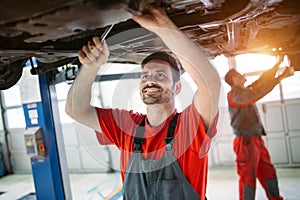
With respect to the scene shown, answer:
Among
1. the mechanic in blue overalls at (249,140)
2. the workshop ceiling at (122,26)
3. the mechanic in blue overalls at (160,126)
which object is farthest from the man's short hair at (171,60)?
the mechanic in blue overalls at (249,140)

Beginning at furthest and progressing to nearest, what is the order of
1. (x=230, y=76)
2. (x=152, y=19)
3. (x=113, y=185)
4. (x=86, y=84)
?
(x=113, y=185) → (x=230, y=76) → (x=86, y=84) → (x=152, y=19)

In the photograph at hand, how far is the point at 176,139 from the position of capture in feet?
3.77

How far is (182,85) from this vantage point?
132 cm

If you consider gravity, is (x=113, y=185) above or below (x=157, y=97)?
below

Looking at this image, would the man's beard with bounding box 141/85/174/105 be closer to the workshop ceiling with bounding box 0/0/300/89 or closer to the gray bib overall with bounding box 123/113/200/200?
the gray bib overall with bounding box 123/113/200/200

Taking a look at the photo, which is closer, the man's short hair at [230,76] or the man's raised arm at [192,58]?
the man's raised arm at [192,58]

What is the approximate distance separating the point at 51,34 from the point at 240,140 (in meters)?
2.47

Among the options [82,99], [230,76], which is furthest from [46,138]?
[230,76]

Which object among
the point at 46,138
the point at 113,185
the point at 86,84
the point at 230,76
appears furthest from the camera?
the point at 113,185

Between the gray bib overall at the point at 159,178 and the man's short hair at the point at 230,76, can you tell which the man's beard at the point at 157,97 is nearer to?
the gray bib overall at the point at 159,178

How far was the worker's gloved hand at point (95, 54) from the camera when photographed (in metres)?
1.08

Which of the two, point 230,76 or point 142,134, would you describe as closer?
point 142,134

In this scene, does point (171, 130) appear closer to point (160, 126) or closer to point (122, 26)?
point (160, 126)

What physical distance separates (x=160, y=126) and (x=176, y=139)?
0.11 metres
